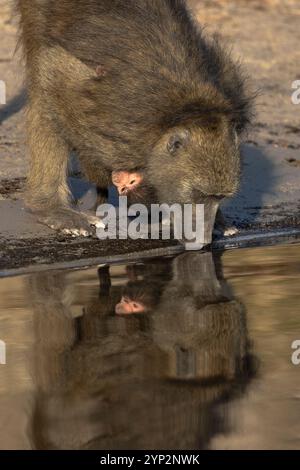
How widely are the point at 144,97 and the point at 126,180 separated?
57 cm

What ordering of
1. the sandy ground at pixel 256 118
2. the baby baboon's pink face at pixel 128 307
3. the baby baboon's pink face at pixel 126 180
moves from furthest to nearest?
the sandy ground at pixel 256 118 < the baby baboon's pink face at pixel 126 180 < the baby baboon's pink face at pixel 128 307

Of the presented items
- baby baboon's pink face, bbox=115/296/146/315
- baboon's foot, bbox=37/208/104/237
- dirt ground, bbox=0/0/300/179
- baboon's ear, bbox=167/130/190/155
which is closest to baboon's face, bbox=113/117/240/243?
baboon's ear, bbox=167/130/190/155

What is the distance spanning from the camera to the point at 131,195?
7.66 meters

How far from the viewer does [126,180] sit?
7496 millimetres

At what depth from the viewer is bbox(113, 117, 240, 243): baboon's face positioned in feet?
23.6

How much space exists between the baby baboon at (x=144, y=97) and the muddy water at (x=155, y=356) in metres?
0.54

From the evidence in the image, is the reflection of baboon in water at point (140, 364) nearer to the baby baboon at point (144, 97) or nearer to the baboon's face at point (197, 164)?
the baboon's face at point (197, 164)

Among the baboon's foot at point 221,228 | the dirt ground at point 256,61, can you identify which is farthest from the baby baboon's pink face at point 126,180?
the dirt ground at point 256,61

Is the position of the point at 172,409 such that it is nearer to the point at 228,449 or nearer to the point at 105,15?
the point at 228,449

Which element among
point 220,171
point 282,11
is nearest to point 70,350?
point 220,171

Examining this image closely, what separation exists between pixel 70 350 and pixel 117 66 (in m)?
2.07

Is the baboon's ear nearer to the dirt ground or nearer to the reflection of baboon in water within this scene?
the reflection of baboon in water

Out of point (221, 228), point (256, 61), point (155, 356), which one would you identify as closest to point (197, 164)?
point (221, 228)

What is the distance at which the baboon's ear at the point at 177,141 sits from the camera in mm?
7203
